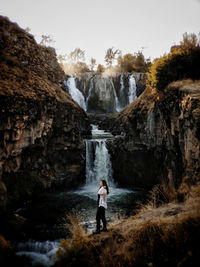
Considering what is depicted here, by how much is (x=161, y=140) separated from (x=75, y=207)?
7932mm

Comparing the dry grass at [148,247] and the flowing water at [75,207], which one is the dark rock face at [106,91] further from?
the dry grass at [148,247]

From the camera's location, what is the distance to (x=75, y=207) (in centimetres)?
1149

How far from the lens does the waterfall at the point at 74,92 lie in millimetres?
31591

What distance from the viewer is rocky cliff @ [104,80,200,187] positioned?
30.1 ft

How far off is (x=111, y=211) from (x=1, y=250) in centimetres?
717

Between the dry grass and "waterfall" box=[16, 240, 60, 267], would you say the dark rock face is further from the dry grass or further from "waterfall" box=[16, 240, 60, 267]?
the dry grass

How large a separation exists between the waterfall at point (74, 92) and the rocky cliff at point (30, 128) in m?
11.8

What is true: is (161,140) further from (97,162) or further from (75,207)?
(75,207)

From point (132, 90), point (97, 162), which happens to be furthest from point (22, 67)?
A: point (132, 90)

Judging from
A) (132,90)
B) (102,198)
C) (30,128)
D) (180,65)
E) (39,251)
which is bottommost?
(39,251)

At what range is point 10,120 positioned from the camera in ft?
34.3

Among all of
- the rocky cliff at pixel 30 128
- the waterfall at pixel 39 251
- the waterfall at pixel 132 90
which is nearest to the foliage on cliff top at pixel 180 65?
the rocky cliff at pixel 30 128

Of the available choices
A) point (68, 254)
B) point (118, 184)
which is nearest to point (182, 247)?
point (68, 254)

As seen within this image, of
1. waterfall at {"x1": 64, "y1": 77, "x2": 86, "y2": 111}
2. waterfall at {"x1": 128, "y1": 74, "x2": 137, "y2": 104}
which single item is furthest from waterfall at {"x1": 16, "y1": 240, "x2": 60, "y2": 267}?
waterfall at {"x1": 128, "y1": 74, "x2": 137, "y2": 104}
